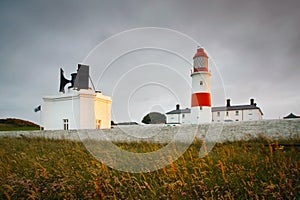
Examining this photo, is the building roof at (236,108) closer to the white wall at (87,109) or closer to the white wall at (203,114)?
the white wall at (203,114)

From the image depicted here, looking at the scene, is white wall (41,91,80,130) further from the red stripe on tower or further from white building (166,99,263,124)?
white building (166,99,263,124)

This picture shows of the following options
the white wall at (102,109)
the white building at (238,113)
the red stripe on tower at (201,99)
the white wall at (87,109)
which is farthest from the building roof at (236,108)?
the white wall at (87,109)

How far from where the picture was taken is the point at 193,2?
415 inches

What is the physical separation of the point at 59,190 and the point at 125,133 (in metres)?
8.22

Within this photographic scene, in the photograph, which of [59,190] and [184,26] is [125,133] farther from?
[59,190]

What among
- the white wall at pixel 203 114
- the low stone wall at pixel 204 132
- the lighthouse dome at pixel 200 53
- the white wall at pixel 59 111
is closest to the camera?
the low stone wall at pixel 204 132

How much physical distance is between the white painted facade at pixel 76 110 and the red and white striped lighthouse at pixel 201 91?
23.2ft

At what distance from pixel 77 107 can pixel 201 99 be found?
353 inches

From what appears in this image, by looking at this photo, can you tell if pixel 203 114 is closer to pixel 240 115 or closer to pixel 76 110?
pixel 76 110

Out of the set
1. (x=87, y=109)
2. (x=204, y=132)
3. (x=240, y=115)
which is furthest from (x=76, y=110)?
(x=240, y=115)

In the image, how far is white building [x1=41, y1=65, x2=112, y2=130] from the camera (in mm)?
18922

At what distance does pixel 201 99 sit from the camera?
1789 cm

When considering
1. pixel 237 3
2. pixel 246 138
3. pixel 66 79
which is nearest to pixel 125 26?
pixel 237 3

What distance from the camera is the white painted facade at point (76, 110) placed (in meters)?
18.9
